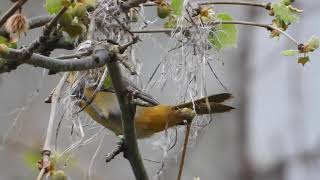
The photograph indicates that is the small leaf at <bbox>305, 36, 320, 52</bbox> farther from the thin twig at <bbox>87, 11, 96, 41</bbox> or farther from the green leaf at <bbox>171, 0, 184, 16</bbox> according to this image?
the thin twig at <bbox>87, 11, 96, 41</bbox>

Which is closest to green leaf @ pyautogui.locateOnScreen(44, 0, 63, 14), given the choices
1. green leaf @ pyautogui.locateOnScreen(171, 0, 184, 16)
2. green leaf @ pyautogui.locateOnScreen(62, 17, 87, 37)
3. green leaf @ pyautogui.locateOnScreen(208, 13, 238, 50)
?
green leaf @ pyautogui.locateOnScreen(62, 17, 87, 37)

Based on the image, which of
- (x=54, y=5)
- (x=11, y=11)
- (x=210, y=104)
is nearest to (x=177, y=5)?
(x=54, y=5)

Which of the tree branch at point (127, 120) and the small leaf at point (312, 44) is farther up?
the small leaf at point (312, 44)

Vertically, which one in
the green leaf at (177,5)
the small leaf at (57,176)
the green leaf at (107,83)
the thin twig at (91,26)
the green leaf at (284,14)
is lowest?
the small leaf at (57,176)

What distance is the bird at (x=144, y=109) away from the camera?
1.36 m

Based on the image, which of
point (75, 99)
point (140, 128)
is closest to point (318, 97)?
point (140, 128)

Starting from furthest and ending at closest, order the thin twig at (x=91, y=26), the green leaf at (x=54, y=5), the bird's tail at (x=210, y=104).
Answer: the bird's tail at (x=210, y=104), the thin twig at (x=91, y=26), the green leaf at (x=54, y=5)

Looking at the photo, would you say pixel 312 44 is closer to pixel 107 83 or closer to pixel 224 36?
pixel 224 36

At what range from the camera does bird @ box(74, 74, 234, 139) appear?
1.36 metres

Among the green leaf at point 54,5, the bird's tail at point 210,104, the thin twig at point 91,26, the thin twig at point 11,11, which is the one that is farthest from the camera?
the bird's tail at point 210,104

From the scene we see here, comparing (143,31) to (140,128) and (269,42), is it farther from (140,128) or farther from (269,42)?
(269,42)

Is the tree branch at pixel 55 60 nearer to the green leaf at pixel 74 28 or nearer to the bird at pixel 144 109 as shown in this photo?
the green leaf at pixel 74 28

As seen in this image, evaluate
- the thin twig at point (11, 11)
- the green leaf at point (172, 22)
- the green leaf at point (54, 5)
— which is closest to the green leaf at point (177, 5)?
the green leaf at point (172, 22)

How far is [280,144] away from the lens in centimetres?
310
